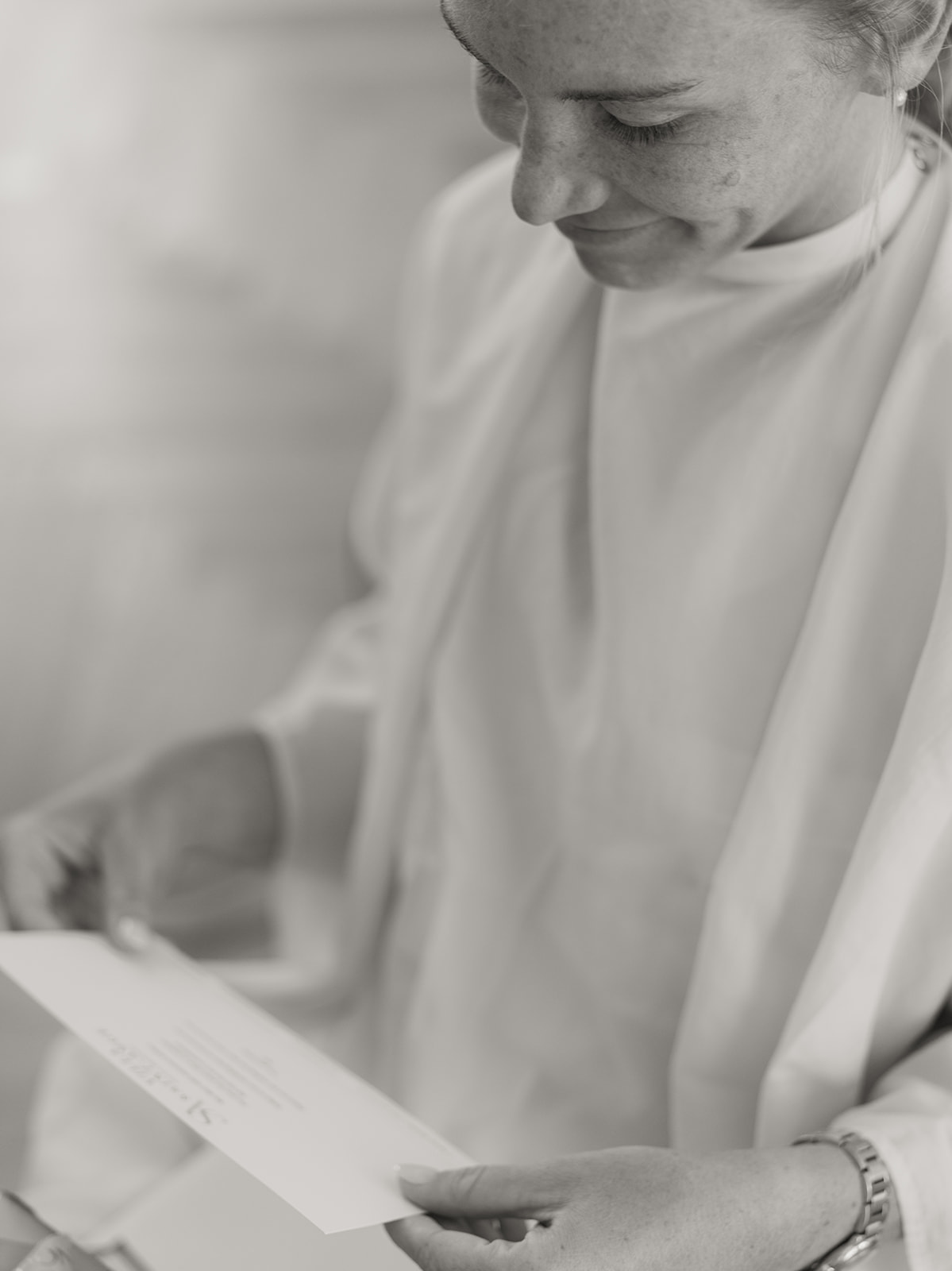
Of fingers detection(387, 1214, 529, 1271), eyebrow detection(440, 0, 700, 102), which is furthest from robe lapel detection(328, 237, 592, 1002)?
fingers detection(387, 1214, 529, 1271)

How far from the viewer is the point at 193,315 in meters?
2.65

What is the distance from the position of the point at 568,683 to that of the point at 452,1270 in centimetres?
46

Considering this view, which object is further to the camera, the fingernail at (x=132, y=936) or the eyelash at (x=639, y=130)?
the fingernail at (x=132, y=936)

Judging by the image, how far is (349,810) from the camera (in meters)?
1.34

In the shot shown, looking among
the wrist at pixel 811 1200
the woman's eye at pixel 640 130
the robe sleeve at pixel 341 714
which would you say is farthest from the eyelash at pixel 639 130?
the wrist at pixel 811 1200

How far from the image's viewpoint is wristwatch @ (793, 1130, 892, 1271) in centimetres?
86

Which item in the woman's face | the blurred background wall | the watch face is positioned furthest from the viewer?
the blurred background wall

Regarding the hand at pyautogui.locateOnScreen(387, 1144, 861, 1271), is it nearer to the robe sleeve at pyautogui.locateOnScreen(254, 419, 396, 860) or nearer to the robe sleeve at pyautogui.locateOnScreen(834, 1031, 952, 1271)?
the robe sleeve at pyautogui.locateOnScreen(834, 1031, 952, 1271)

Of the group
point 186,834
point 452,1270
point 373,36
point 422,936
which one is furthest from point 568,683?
point 373,36

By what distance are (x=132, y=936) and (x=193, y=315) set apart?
1787 mm

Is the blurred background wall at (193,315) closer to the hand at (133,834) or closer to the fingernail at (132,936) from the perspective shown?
the hand at (133,834)

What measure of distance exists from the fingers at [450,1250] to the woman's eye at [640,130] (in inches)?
23.1

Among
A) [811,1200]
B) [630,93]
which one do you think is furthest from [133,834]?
[630,93]

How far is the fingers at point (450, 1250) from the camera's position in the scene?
0.76m
